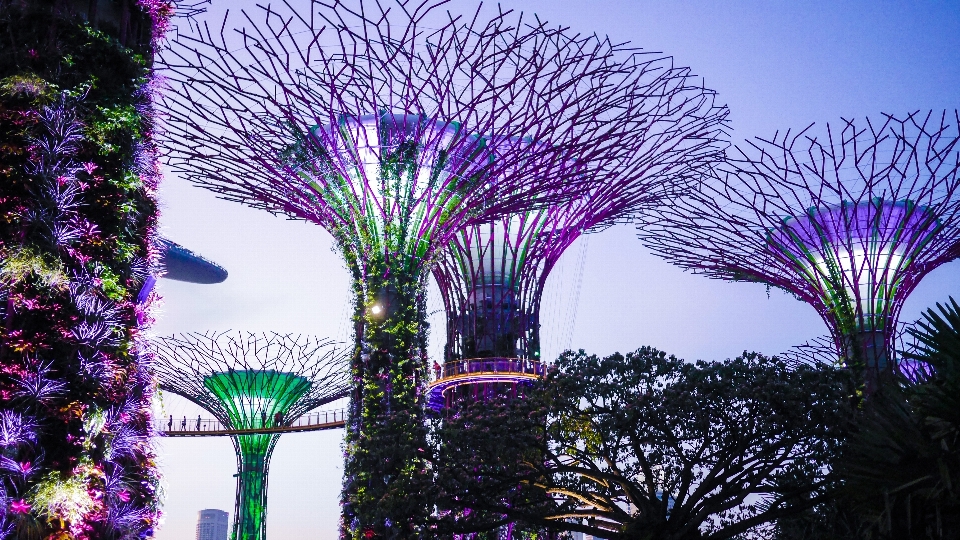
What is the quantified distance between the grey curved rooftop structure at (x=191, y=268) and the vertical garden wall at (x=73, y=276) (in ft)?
166

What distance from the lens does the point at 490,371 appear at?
24000 millimetres

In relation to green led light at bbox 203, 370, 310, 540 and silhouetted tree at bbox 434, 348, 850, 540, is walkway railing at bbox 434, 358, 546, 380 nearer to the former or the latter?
silhouetted tree at bbox 434, 348, 850, 540

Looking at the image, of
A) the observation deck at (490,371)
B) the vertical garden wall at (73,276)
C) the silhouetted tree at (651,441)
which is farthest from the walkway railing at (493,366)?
the vertical garden wall at (73,276)

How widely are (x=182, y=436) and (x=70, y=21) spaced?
30.2 m

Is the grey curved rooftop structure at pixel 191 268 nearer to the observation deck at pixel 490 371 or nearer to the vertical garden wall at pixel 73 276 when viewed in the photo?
the observation deck at pixel 490 371

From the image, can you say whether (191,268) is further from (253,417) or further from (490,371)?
(490,371)

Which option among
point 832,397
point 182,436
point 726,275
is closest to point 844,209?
point 726,275

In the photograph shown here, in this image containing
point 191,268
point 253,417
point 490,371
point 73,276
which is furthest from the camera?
point 191,268

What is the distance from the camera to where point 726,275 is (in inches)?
1033

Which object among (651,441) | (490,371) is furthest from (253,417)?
(651,441)

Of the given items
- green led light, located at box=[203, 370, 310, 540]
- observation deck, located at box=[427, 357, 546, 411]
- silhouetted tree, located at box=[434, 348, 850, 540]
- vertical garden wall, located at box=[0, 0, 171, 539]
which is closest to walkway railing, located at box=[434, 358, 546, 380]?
observation deck, located at box=[427, 357, 546, 411]

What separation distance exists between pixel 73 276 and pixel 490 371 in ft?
48.0

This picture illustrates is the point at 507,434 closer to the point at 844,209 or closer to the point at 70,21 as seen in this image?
the point at 70,21

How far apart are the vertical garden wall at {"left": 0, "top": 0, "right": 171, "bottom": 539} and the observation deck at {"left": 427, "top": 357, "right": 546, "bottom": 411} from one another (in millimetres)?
13257
